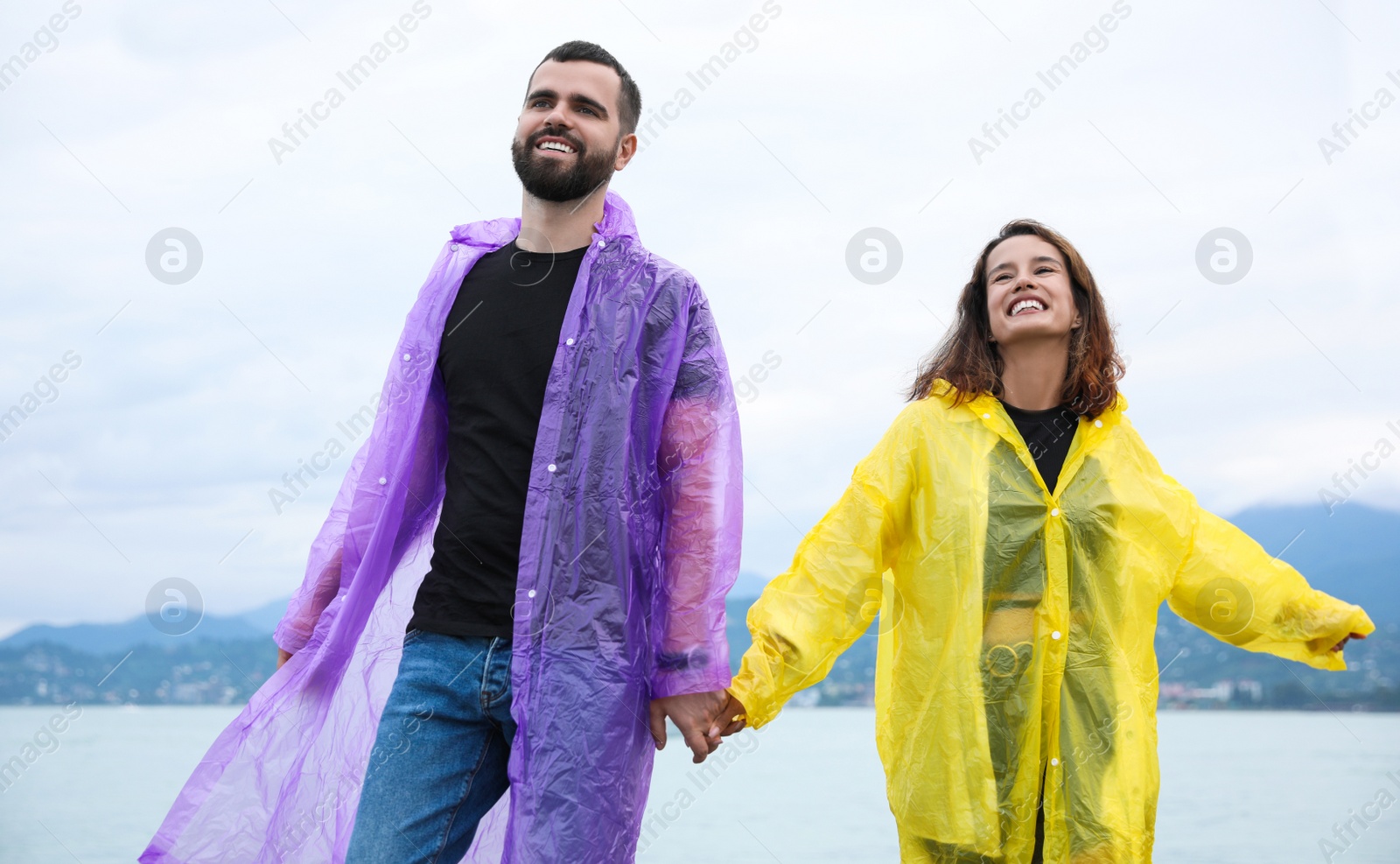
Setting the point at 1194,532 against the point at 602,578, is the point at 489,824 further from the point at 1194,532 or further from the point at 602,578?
the point at 1194,532

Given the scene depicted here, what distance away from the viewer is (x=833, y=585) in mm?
2553

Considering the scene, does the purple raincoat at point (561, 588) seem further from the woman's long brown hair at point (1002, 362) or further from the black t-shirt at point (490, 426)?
the woman's long brown hair at point (1002, 362)

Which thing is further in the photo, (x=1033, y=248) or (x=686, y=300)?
(x=1033, y=248)

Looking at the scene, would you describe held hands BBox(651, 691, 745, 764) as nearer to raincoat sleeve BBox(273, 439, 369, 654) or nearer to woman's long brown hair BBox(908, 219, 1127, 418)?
raincoat sleeve BBox(273, 439, 369, 654)

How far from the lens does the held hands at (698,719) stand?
2246 millimetres

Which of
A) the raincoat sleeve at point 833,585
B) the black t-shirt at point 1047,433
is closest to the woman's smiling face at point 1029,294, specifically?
the black t-shirt at point 1047,433

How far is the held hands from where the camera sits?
2246 mm

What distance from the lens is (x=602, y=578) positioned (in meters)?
2.24

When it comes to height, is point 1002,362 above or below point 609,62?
below

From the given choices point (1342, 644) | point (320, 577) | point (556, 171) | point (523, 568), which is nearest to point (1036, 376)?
point (1342, 644)

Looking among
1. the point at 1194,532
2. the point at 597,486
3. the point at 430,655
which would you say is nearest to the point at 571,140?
the point at 597,486

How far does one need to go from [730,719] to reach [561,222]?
1088 mm

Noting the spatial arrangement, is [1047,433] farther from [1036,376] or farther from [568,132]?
[568,132]

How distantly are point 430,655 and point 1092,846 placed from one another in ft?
4.42
